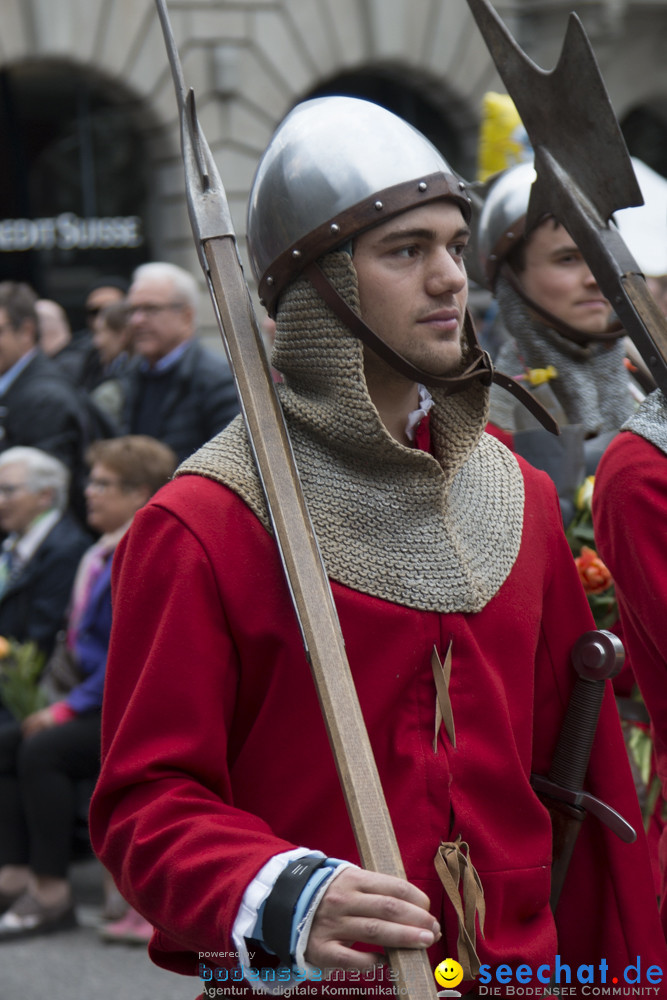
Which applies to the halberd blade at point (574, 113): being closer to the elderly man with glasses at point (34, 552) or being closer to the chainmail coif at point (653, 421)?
the chainmail coif at point (653, 421)

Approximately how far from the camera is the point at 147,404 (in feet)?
20.9

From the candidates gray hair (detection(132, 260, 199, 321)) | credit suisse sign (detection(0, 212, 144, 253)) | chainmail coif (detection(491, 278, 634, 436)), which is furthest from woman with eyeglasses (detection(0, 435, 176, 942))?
credit suisse sign (detection(0, 212, 144, 253))

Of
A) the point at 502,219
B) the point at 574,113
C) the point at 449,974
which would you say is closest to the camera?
the point at 449,974

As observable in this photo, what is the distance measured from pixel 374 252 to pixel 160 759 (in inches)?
30.5

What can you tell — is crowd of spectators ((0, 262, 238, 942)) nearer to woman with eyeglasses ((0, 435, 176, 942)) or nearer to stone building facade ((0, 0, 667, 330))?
woman with eyeglasses ((0, 435, 176, 942))

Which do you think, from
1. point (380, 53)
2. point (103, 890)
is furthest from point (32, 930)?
point (380, 53)

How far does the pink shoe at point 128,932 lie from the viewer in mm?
5219

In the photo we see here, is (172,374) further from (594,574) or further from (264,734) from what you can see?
(264,734)

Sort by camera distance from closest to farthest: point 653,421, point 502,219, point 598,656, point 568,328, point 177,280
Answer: point 598,656, point 653,421, point 568,328, point 502,219, point 177,280

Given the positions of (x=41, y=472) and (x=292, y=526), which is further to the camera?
(x=41, y=472)

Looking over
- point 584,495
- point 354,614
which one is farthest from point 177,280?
point 354,614

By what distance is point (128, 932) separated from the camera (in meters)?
5.23

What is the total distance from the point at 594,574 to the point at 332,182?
1.43m

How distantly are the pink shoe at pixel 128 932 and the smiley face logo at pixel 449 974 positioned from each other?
3423mm
